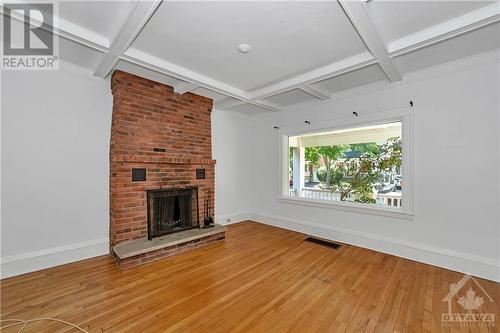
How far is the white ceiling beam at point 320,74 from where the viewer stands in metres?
2.78

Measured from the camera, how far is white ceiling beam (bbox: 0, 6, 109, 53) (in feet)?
6.76

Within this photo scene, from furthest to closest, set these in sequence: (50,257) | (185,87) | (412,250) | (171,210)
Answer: (171,210) < (185,87) < (412,250) < (50,257)

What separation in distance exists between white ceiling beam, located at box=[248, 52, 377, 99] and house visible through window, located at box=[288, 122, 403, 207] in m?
1.36

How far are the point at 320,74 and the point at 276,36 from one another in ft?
3.44

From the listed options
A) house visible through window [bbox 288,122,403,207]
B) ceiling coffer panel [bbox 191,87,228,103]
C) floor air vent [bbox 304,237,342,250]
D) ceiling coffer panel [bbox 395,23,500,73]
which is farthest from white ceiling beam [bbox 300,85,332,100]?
floor air vent [bbox 304,237,342,250]

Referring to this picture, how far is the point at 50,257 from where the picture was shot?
2895 mm

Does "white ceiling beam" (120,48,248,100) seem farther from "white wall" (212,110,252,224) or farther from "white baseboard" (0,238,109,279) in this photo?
"white baseboard" (0,238,109,279)

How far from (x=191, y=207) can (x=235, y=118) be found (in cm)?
250

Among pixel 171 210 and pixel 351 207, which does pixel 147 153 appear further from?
pixel 351 207

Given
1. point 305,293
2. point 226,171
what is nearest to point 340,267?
point 305,293

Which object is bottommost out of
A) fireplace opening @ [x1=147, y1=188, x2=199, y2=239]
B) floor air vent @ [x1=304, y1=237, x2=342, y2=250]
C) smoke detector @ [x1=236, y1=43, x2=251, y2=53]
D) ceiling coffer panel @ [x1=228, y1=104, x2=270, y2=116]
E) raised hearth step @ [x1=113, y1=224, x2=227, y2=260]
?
floor air vent @ [x1=304, y1=237, x2=342, y2=250]

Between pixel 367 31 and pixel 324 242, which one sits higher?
pixel 367 31

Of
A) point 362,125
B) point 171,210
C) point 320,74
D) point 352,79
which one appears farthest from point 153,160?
point 362,125

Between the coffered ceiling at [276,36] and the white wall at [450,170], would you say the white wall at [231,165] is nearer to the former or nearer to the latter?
the coffered ceiling at [276,36]
